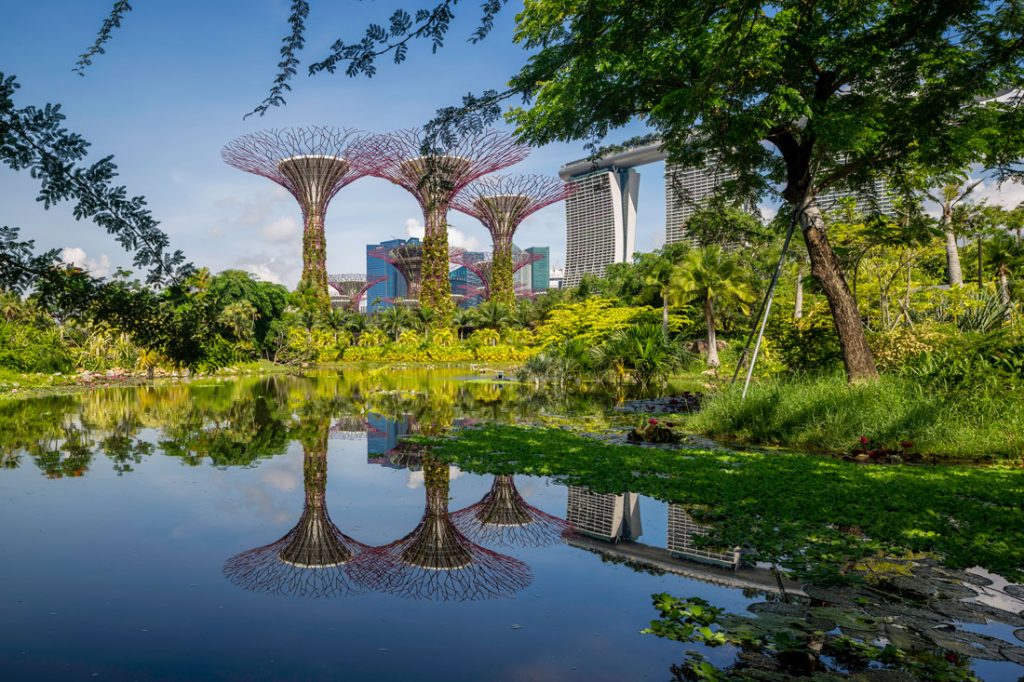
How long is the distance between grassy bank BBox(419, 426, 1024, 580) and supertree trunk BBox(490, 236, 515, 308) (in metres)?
40.2

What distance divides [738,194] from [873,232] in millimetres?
2613

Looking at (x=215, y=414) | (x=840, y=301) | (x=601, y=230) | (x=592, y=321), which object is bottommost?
(x=215, y=414)

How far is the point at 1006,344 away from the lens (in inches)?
359

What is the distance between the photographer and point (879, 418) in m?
8.29

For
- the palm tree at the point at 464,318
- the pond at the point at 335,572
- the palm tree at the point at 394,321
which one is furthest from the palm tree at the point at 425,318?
the pond at the point at 335,572

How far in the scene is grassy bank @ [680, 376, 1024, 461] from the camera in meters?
7.65

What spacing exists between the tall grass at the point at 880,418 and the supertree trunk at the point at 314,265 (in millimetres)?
37465

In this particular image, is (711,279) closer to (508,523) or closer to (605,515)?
(605,515)

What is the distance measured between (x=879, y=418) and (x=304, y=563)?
733 cm

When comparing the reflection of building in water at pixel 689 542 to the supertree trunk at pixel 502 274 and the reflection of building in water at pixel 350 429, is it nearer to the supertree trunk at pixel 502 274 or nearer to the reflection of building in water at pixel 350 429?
the reflection of building in water at pixel 350 429

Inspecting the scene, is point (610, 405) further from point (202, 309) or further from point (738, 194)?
point (202, 309)

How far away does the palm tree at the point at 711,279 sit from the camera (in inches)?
973

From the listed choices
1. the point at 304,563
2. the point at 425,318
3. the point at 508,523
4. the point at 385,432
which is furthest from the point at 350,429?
the point at 425,318

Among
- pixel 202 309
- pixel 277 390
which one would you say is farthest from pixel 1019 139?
pixel 277 390
